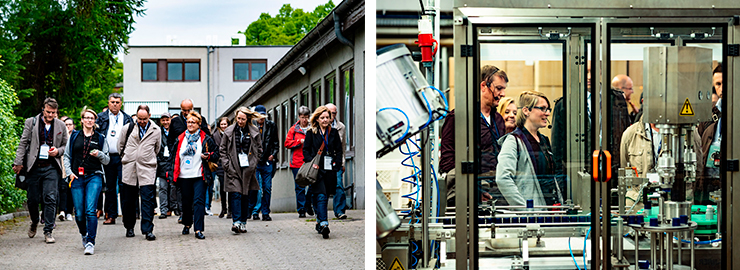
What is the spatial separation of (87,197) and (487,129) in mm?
4062

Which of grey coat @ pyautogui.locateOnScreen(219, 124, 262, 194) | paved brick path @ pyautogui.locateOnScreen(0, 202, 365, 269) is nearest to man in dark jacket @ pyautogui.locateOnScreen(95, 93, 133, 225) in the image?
paved brick path @ pyautogui.locateOnScreen(0, 202, 365, 269)

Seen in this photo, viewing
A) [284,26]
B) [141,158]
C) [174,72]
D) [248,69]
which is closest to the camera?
[141,158]

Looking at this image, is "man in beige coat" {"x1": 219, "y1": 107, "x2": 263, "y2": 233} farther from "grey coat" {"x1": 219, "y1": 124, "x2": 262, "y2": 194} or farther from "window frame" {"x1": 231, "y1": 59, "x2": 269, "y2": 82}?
"window frame" {"x1": 231, "y1": 59, "x2": 269, "y2": 82}

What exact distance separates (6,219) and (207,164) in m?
3.30

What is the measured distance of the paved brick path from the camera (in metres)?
6.82

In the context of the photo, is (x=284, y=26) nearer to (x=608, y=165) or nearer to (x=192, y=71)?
(x=192, y=71)

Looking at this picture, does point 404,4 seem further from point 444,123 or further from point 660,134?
point 660,134

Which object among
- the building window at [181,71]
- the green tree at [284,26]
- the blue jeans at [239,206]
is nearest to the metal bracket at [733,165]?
the blue jeans at [239,206]

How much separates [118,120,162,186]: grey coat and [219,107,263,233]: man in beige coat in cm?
68

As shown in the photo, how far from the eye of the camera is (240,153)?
8.23m

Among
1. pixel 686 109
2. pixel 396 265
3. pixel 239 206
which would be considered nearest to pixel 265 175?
pixel 239 206

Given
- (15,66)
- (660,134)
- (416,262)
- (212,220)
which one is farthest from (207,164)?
(660,134)

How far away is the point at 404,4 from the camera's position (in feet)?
12.3

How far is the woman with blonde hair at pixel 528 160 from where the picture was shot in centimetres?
421
